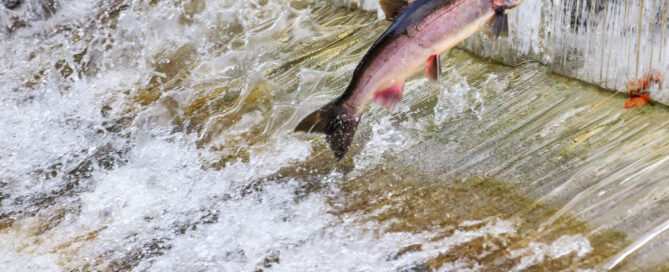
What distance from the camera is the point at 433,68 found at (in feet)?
7.86

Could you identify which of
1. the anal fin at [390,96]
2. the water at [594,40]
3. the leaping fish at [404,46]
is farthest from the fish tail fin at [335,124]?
the water at [594,40]

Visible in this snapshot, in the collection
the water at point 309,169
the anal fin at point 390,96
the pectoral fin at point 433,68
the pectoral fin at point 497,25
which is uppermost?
the pectoral fin at point 497,25

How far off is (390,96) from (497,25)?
17.8 inches

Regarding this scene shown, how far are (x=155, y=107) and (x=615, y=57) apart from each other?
92.3 inches

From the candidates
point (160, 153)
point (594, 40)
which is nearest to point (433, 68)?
point (594, 40)

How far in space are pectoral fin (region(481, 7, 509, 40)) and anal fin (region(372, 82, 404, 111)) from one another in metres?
0.36

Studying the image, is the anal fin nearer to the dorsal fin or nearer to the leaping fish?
the leaping fish

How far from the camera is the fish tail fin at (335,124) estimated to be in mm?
2566

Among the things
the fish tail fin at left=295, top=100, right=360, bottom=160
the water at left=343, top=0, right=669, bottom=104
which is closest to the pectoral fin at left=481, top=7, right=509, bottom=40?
the fish tail fin at left=295, top=100, right=360, bottom=160

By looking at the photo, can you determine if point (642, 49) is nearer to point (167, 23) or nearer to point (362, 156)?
point (362, 156)

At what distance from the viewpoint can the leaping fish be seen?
2230 mm

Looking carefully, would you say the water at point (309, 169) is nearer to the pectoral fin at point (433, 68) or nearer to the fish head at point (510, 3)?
the pectoral fin at point (433, 68)

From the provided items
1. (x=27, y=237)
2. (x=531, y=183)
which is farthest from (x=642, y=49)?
(x=27, y=237)

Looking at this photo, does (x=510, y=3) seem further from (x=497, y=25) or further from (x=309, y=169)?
(x=309, y=169)
